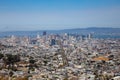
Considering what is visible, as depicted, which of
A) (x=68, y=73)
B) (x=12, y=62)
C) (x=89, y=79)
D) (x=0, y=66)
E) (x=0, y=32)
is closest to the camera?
(x=89, y=79)

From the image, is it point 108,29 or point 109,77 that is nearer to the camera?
point 109,77

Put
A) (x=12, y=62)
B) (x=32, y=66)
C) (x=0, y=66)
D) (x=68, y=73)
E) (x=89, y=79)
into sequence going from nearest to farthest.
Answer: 1. (x=89, y=79)
2. (x=68, y=73)
3. (x=0, y=66)
4. (x=32, y=66)
5. (x=12, y=62)

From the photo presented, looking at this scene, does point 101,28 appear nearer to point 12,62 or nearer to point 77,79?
point 12,62

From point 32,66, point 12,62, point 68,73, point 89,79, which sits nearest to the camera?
point 89,79

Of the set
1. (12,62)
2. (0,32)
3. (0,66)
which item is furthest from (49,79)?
(0,32)

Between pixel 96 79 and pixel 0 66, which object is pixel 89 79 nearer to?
pixel 96 79

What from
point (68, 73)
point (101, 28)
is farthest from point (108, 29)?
point (68, 73)

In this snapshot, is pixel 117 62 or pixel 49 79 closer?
pixel 49 79

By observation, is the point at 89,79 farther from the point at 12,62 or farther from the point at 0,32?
the point at 0,32

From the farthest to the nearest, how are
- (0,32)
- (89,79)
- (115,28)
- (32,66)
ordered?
(0,32) → (115,28) → (32,66) → (89,79)
